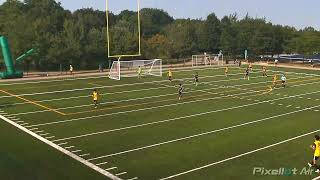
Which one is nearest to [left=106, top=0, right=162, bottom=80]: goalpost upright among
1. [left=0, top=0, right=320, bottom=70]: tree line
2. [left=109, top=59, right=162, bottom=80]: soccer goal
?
[left=109, top=59, right=162, bottom=80]: soccer goal

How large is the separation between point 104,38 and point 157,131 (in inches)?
1707

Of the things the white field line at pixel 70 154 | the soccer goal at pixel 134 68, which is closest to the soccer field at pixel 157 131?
the white field line at pixel 70 154

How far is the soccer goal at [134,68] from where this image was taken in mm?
47697

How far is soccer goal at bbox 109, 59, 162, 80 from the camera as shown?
1878 inches

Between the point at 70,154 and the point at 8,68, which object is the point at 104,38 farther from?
the point at 70,154

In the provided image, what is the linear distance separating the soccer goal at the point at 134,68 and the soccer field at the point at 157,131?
10.2 meters

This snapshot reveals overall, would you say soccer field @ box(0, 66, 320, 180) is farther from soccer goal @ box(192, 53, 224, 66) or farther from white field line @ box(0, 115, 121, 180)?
soccer goal @ box(192, 53, 224, 66)

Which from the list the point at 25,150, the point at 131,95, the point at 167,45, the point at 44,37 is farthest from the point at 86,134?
the point at 167,45

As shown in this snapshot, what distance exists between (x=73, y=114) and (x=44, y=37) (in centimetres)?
3199

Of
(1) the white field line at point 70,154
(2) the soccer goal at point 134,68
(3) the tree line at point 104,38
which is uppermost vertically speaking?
(3) the tree line at point 104,38

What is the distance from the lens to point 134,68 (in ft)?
174

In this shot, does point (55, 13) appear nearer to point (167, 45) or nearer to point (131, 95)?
point (167, 45)

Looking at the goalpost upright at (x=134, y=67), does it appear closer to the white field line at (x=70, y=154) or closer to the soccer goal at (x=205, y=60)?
the soccer goal at (x=205, y=60)

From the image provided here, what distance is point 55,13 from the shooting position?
67.8 meters
